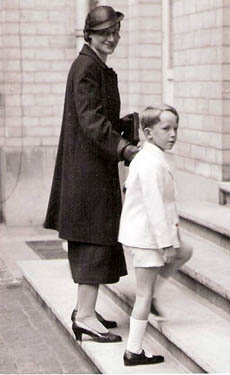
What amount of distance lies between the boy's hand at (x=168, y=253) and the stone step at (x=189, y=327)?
20.3 inches

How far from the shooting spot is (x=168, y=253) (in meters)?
5.36

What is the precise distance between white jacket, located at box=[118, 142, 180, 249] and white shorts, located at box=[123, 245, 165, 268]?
3cm

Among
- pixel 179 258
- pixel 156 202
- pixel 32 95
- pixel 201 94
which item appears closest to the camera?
pixel 156 202

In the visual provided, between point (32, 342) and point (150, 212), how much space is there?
1.83m

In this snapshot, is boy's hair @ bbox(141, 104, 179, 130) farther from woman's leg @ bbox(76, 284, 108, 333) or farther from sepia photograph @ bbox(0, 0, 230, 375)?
woman's leg @ bbox(76, 284, 108, 333)

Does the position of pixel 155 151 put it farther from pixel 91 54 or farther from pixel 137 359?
pixel 137 359

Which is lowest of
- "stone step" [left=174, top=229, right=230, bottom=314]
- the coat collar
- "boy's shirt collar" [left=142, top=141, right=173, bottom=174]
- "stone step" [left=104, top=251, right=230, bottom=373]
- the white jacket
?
"stone step" [left=104, top=251, right=230, bottom=373]

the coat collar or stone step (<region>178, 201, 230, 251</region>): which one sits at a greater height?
the coat collar

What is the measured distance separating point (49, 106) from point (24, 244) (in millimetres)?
2081

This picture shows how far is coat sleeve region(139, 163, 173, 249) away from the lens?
529 centimetres

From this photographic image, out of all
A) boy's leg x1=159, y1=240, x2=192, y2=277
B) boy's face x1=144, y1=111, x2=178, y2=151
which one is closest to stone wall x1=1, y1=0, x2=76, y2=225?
boy's leg x1=159, y1=240, x2=192, y2=277

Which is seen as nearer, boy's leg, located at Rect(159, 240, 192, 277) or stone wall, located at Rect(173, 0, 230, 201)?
boy's leg, located at Rect(159, 240, 192, 277)

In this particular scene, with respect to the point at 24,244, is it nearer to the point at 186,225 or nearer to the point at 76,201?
the point at 186,225

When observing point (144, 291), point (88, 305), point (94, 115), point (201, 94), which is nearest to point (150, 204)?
point (144, 291)
